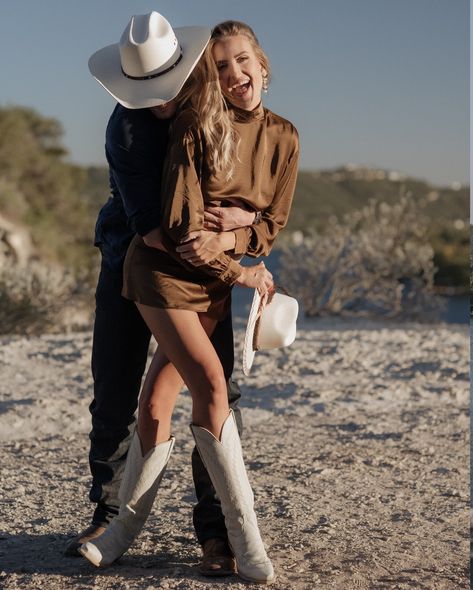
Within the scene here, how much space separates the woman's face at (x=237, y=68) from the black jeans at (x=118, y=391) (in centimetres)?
72

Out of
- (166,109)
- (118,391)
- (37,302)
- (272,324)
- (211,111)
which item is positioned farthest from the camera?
(37,302)

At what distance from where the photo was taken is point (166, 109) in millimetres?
3133

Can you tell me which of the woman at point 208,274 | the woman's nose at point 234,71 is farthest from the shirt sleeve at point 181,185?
the woman's nose at point 234,71

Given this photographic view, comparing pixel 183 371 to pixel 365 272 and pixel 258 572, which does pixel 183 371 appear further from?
pixel 365 272

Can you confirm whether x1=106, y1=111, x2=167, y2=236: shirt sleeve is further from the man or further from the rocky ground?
the rocky ground

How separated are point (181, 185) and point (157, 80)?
34 centimetres

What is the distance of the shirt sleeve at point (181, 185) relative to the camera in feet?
9.93

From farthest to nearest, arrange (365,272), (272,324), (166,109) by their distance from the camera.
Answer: (365,272) < (272,324) < (166,109)

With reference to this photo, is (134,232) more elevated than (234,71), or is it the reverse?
(234,71)

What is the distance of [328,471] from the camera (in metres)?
5.00

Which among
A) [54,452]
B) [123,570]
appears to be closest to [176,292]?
[123,570]

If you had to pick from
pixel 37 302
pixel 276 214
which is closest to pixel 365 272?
pixel 37 302

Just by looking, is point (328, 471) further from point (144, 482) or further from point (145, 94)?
point (145, 94)

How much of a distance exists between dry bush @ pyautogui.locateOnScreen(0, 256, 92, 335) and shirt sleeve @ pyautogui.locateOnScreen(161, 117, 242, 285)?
720 cm
